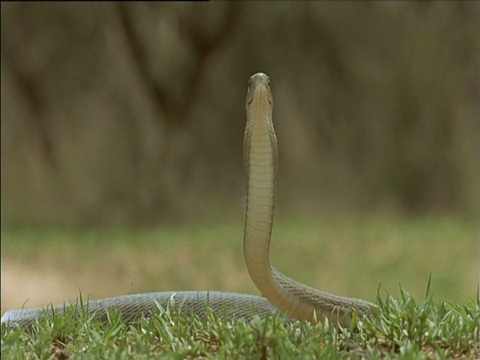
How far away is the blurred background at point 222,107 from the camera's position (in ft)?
30.3

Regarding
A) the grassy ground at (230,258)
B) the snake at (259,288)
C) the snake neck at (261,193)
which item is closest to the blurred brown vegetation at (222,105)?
the grassy ground at (230,258)

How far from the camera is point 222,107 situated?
9.69 metres

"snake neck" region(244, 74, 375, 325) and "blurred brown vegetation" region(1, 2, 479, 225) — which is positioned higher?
"blurred brown vegetation" region(1, 2, 479, 225)

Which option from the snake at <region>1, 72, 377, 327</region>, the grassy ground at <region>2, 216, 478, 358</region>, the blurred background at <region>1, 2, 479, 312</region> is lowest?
the snake at <region>1, 72, 377, 327</region>

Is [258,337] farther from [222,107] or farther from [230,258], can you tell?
[222,107]

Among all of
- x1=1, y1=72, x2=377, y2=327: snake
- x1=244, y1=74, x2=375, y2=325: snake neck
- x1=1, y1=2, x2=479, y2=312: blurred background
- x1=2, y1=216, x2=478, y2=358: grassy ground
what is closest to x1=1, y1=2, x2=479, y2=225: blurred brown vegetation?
x1=1, y1=2, x2=479, y2=312: blurred background

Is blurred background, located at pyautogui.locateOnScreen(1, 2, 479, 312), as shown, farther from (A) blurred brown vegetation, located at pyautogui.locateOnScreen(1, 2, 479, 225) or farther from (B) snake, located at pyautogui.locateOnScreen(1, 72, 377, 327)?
(B) snake, located at pyautogui.locateOnScreen(1, 72, 377, 327)

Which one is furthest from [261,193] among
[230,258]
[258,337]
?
[230,258]

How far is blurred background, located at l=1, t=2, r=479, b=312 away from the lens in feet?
30.3

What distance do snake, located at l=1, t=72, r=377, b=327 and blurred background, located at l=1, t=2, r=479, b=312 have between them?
20.0 feet

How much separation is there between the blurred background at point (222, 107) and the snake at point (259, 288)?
6.11m

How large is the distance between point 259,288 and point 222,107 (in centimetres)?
694

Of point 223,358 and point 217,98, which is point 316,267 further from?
point 223,358

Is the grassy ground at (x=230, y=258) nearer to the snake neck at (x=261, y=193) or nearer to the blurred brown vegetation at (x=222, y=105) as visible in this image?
the blurred brown vegetation at (x=222, y=105)
